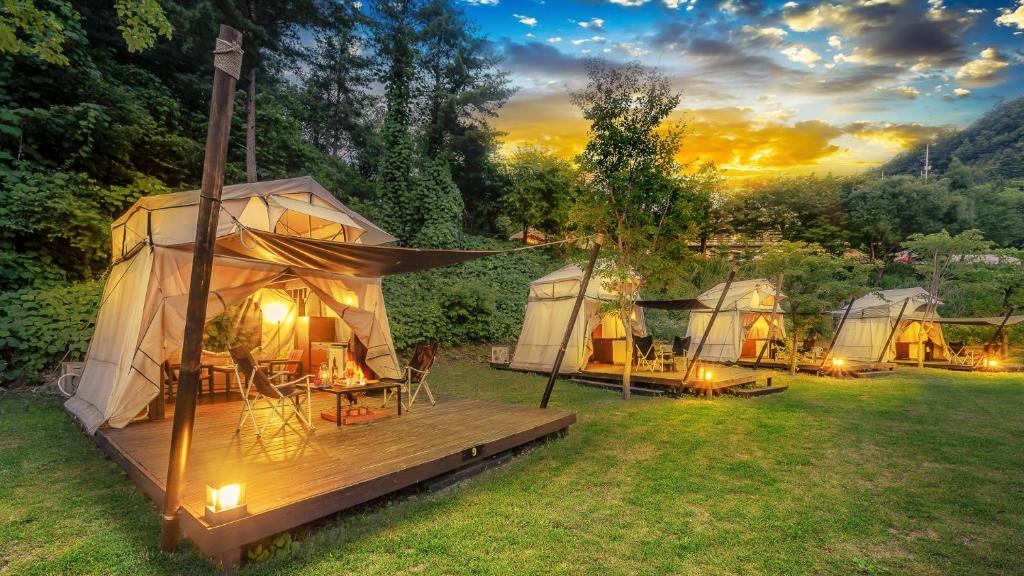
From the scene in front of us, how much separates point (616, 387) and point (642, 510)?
603cm

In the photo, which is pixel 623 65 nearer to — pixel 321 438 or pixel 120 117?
pixel 321 438

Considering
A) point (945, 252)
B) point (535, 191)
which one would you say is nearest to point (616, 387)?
point (535, 191)

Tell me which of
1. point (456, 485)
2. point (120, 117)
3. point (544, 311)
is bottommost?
point (456, 485)

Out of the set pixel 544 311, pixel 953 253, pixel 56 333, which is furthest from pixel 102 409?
pixel 953 253

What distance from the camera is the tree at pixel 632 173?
792 cm

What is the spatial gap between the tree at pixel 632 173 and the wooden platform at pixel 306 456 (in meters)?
3.73

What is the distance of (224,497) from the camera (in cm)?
251

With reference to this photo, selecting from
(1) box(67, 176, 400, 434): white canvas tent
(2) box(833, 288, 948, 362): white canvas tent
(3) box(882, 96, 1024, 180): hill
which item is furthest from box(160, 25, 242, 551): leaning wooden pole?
(3) box(882, 96, 1024, 180): hill

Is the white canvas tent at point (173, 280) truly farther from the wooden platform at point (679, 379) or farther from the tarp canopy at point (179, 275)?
the wooden platform at point (679, 379)

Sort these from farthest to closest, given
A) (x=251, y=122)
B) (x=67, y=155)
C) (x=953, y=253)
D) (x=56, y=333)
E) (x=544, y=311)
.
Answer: (x=953, y=253), (x=251, y=122), (x=544, y=311), (x=67, y=155), (x=56, y=333)

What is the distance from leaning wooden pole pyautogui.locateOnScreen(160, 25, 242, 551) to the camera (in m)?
2.47

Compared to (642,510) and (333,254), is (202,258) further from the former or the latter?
(642,510)

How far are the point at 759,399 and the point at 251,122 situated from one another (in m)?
12.9

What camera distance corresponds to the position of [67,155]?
8227 mm
